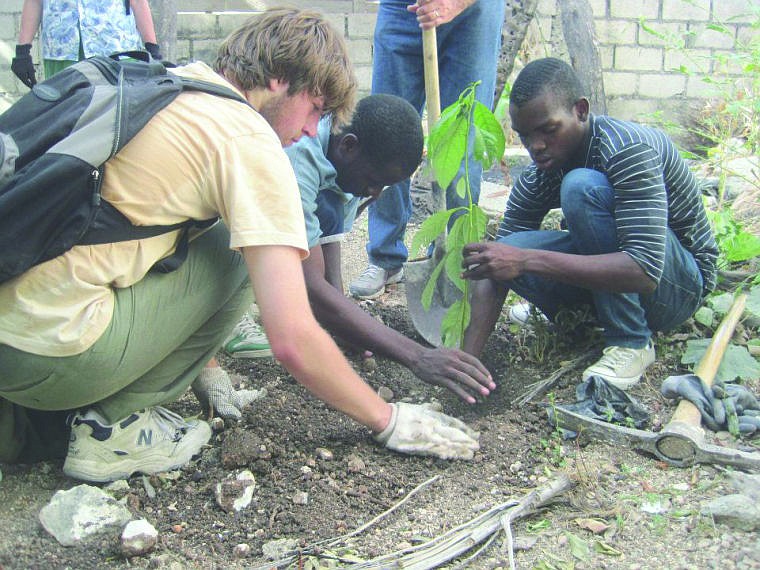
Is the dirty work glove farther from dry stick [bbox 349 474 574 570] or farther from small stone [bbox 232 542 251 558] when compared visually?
dry stick [bbox 349 474 574 570]

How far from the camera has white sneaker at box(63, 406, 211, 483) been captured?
6.75 feet

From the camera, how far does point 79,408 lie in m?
2.10

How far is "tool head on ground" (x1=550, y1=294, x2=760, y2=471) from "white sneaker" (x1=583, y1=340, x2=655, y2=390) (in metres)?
0.19

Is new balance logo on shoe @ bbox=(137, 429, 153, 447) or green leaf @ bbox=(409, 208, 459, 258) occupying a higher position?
green leaf @ bbox=(409, 208, 459, 258)

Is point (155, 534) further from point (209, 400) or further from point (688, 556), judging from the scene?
point (688, 556)

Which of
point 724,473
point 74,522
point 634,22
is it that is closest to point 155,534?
point 74,522

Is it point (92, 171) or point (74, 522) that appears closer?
point (92, 171)

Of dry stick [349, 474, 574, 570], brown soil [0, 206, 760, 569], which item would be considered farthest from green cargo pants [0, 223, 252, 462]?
dry stick [349, 474, 574, 570]

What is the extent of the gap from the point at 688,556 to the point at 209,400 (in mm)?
1429

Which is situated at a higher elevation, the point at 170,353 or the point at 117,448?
the point at 170,353

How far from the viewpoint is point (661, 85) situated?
7203mm

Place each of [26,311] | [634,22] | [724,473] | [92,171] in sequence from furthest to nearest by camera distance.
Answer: [634,22] → [724,473] → [26,311] → [92,171]

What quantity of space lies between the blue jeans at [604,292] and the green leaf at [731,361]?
4.5 inches

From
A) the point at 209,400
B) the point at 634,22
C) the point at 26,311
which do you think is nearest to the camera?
the point at 26,311
